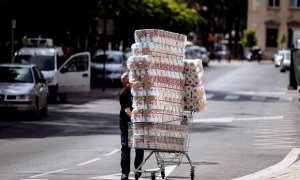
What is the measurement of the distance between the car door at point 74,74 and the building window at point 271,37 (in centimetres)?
8534

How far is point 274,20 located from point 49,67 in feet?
285

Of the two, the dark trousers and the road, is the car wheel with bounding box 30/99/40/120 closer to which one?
the road

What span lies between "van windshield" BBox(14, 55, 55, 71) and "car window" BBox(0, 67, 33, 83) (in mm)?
7708

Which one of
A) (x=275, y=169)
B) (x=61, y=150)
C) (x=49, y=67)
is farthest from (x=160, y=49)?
(x=49, y=67)

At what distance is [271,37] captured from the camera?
127m

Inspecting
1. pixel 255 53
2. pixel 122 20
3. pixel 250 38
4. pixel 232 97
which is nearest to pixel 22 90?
pixel 232 97

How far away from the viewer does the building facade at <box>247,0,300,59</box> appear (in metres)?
125

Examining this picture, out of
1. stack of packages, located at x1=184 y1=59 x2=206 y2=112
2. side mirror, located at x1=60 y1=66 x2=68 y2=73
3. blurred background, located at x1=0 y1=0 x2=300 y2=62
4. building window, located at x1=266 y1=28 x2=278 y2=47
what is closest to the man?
stack of packages, located at x1=184 y1=59 x2=206 y2=112

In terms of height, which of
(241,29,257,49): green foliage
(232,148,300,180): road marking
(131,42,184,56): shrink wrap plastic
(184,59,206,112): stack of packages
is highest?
(131,42,184,56): shrink wrap plastic

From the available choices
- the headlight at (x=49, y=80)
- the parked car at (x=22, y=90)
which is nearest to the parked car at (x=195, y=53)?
the headlight at (x=49, y=80)

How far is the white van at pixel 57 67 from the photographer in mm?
40728

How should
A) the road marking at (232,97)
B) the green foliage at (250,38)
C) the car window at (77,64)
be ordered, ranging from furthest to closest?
the green foliage at (250,38), the road marking at (232,97), the car window at (77,64)

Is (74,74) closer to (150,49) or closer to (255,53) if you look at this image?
(150,49)

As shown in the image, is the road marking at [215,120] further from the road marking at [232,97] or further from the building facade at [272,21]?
the building facade at [272,21]
